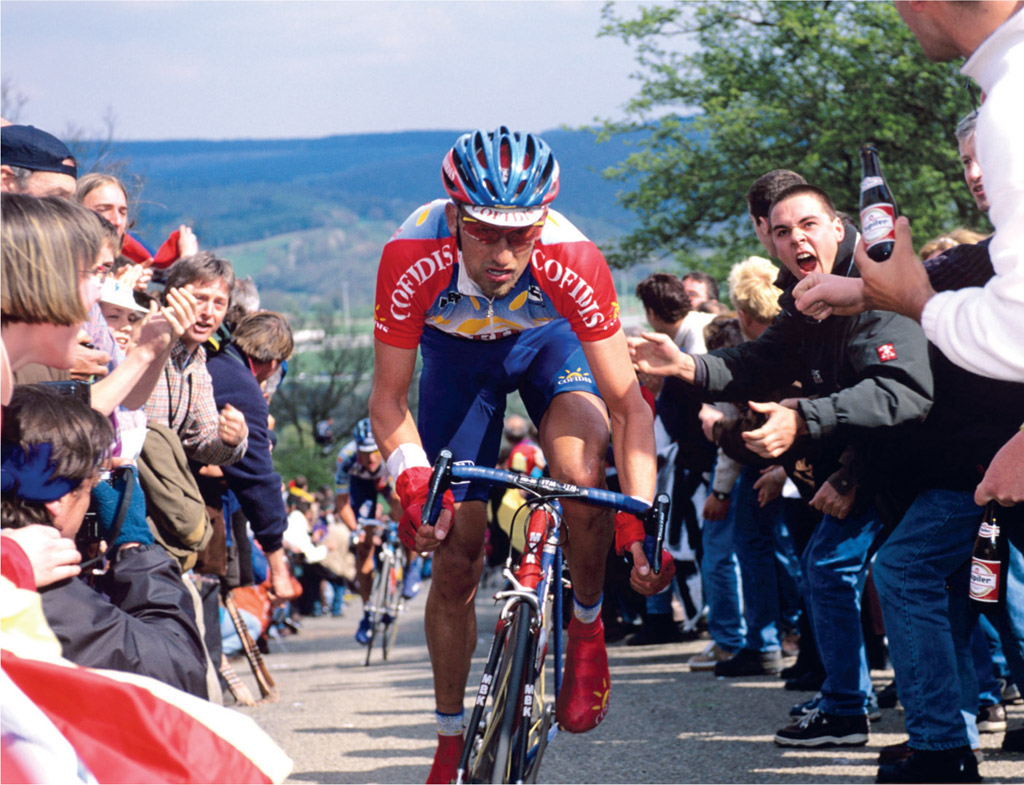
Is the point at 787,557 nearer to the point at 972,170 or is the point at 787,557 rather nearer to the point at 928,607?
the point at 928,607

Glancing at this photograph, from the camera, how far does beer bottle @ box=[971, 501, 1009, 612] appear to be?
174 inches

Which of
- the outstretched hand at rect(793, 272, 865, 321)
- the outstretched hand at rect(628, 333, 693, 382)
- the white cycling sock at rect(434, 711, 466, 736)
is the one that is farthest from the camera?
the outstretched hand at rect(628, 333, 693, 382)

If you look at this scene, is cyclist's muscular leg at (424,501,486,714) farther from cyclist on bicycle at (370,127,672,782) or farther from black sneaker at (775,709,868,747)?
Result: black sneaker at (775,709,868,747)

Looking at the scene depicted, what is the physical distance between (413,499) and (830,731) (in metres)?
2.77

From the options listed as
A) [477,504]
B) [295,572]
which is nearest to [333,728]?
[477,504]

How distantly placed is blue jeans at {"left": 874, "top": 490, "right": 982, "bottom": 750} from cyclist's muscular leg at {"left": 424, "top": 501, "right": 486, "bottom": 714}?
180 cm

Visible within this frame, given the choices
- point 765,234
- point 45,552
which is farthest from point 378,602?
point 45,552

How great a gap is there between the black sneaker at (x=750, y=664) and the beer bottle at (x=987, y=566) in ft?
13.4

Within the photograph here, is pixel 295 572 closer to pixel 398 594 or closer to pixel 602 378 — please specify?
pixel 398 594

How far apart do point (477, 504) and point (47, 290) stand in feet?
8.34

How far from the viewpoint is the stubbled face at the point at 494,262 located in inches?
183

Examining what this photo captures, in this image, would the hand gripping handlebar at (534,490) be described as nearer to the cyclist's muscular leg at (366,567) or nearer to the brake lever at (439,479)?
the brake lever at (439,479)

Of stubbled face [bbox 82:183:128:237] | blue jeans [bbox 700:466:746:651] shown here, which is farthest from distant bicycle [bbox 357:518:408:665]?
stubbled face [bbox 82:183:128:237]

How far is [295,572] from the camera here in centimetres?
2372
